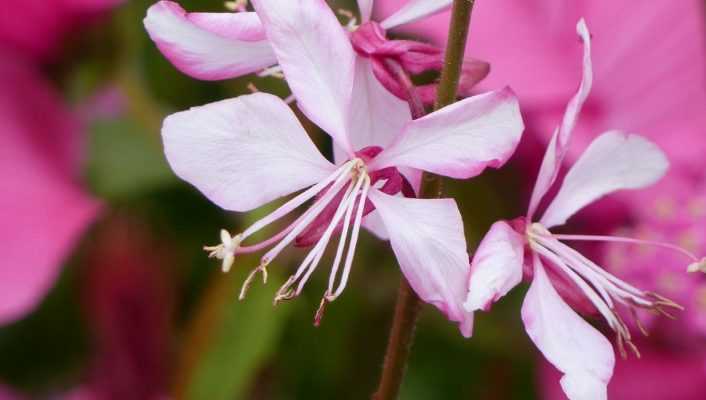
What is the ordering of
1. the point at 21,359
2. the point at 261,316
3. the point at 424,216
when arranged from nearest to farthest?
the point at 424,216 < the point at 261,316 < the point at 21,359

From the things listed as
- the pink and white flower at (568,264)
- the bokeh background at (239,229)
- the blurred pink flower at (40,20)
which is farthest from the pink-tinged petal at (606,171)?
the blurred pink flower at (40,20)

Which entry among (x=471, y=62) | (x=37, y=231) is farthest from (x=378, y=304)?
(x=471, y=62)

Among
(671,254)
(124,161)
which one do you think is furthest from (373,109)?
(124,161)

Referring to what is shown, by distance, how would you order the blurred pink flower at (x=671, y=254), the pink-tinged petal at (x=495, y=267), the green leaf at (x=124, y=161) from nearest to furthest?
the pink-tinged petal at (x=495, y=267) → the blurred pink flower at (x=671, y=254) → the green leaf at (x=124, y=161)

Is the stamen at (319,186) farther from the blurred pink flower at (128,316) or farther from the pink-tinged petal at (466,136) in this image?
the blurred pink flower at (128,316)

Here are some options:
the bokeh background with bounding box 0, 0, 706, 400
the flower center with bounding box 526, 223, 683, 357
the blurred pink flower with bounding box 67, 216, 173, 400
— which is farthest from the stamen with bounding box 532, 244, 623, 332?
the blurred pink flower with bounding box 67, 216, 173, 400

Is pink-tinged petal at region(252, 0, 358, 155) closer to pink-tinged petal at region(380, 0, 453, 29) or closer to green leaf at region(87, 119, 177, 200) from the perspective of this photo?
pink-tinged petal at region(380, 0, 453, 29)

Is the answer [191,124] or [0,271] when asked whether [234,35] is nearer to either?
[191,124]
